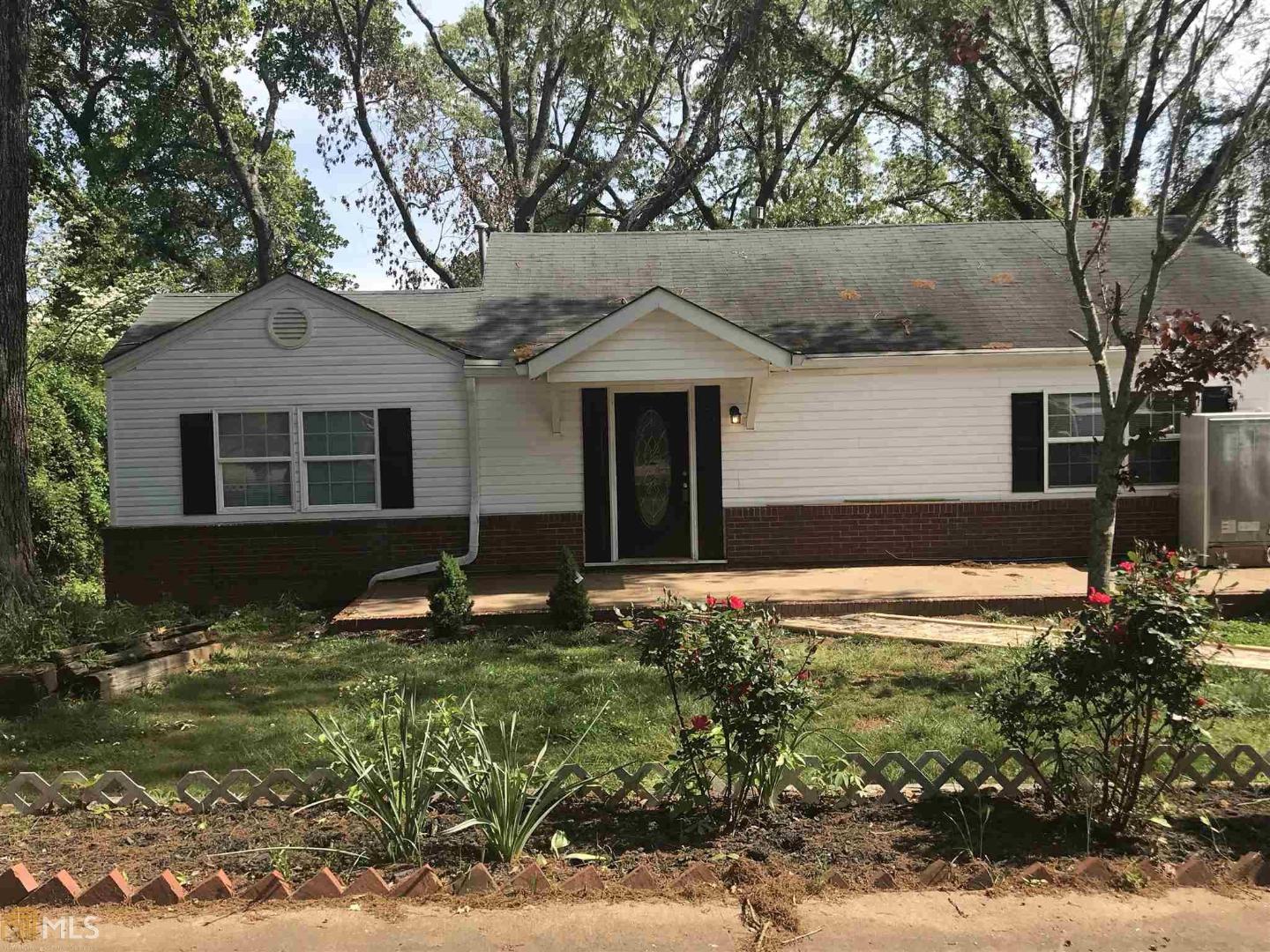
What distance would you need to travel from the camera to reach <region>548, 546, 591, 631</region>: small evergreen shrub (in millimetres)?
9070

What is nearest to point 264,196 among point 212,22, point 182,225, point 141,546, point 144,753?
point 182,225

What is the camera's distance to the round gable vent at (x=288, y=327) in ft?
37.7

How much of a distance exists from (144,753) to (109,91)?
2952 cm

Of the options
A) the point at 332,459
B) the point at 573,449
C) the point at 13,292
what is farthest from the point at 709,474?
the point at 13,292

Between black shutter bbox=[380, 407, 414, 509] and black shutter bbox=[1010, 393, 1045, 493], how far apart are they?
7.69m

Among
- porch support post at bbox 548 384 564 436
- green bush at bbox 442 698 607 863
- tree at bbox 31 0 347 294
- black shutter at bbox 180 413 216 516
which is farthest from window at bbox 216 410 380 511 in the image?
tree at bbox 31 0 347 294

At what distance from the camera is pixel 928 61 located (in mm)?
15273

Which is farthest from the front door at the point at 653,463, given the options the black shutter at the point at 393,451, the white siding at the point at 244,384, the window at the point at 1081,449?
the window at the point at 1081,449

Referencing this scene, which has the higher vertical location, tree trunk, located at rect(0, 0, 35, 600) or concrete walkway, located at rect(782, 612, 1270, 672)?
tree trunk, located at rect(0, 0, 35, 600)

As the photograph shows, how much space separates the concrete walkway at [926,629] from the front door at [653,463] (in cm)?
306

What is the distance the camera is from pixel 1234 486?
10930mm

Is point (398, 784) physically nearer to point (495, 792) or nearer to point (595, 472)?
point (495, 792)

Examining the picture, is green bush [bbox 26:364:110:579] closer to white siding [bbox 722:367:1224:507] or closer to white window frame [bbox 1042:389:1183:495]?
white siding [bbox 722:367:1224:507]

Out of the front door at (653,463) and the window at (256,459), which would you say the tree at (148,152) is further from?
the front door at (653,463)
